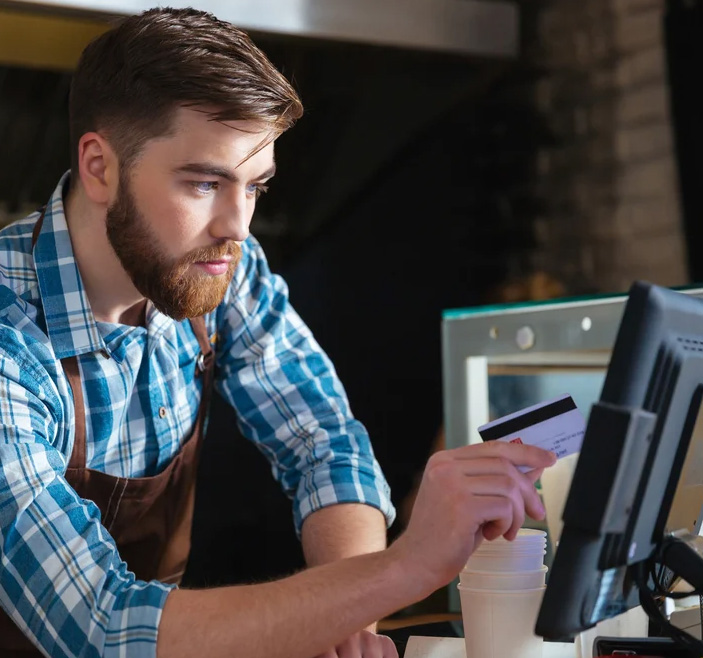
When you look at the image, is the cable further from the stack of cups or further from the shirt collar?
the shirt collar

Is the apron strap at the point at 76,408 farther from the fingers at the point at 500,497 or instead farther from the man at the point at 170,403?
the fingers at the point at 500,497

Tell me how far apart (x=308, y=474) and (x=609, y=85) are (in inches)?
67.5

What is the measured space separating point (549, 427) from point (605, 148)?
199 cm

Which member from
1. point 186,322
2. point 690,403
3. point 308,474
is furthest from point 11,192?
point 690,403

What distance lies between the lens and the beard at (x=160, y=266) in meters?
1.20

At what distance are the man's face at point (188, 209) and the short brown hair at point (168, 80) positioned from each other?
20mm

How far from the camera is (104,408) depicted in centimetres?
125

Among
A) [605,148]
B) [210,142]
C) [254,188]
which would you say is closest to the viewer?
[210,142]

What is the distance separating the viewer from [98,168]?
1267 millimetres

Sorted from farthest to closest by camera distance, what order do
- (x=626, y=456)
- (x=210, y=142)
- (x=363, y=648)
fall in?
(x=210, y=142), (x=363, y=648), (x=626, y=456)

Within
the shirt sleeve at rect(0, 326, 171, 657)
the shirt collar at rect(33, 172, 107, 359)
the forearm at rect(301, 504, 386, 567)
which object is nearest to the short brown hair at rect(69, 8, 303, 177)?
the shirt collar at rect(33, 172, 107, 359)

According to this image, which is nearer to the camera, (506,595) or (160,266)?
(506,595)

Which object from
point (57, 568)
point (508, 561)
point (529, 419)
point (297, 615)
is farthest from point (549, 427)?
point (57, 568)

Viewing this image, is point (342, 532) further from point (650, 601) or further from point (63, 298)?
point (650, 601)
